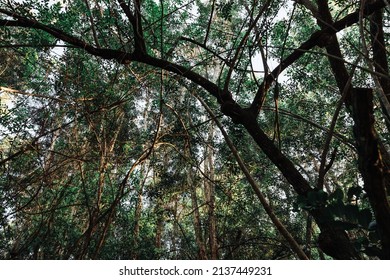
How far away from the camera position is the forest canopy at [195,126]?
33.7 inches

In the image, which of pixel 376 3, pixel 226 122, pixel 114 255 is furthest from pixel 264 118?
pixel 376 3

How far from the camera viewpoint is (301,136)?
496 cm

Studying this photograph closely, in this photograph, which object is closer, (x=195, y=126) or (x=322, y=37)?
(x=322, y=37)

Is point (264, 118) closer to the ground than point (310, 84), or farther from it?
farther from it

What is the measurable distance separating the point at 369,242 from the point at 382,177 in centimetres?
22

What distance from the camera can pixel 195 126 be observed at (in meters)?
1.87

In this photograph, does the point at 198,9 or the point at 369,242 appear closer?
the point at 369,242

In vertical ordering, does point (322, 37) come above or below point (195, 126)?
above

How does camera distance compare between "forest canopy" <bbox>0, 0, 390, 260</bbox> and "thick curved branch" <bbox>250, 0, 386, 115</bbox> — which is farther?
"thick curved branch" <bbox>250, 0, 386, 115</bbox>

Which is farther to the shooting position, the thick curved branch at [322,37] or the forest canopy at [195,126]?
the thick curved branch at [322,37]

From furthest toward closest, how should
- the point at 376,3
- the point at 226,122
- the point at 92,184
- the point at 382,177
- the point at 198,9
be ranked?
the point at 198,9, the point at 92,184, the point at 226,122, the point at 376,3, the point at 382,177

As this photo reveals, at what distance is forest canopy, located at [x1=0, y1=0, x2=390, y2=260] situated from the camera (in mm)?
857
